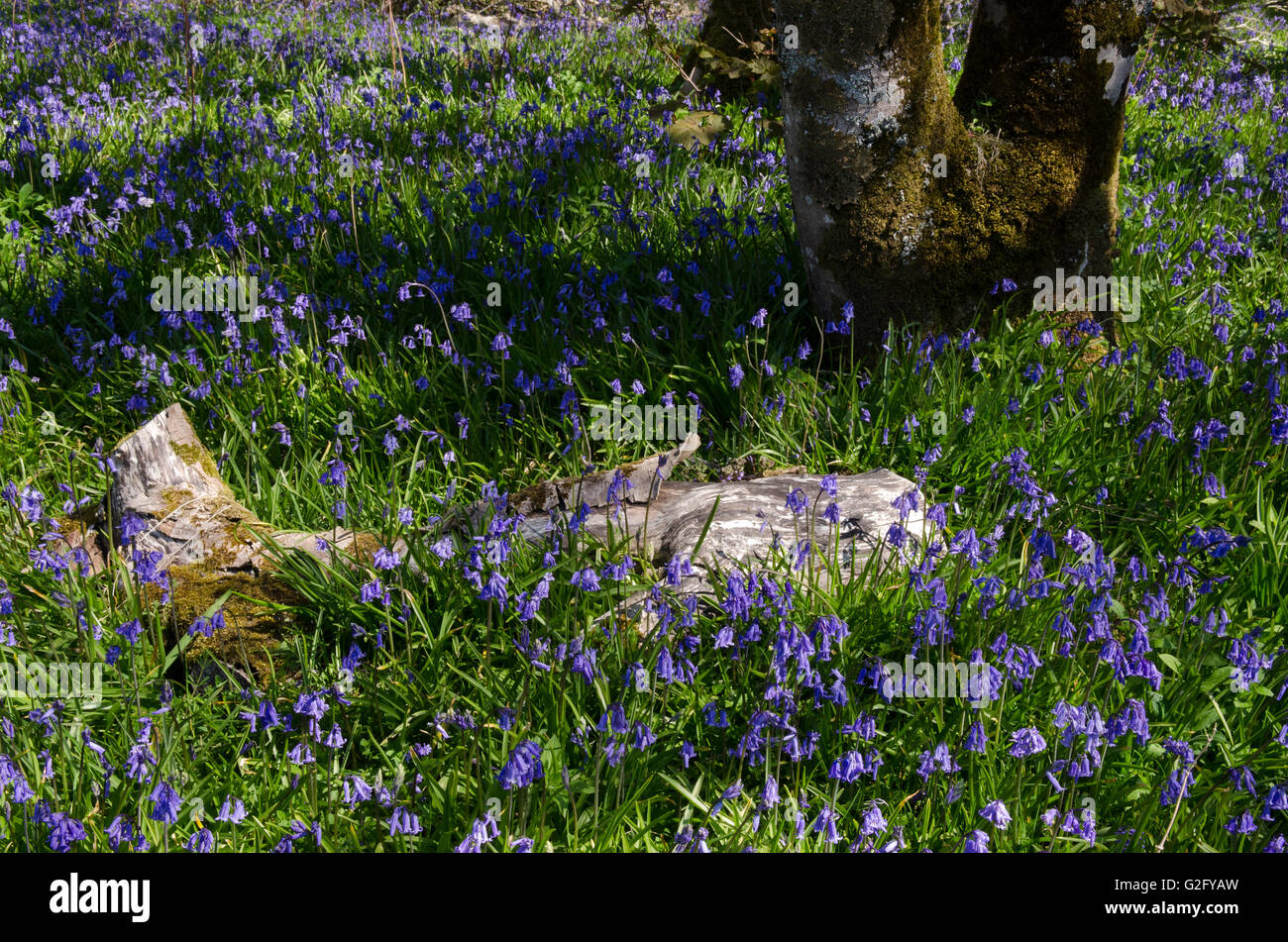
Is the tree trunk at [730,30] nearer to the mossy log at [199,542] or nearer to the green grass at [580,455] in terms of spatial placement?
the green grass at [580,455]

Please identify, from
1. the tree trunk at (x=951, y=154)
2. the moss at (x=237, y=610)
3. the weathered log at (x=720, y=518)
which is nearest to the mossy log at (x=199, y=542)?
the moss at (x=237, y=610)

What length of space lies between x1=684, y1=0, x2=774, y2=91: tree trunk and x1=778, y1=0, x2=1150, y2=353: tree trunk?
3.52 meters

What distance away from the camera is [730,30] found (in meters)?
7.86

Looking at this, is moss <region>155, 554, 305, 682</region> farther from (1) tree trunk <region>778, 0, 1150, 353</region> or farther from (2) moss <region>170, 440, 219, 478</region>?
(1) tree trunk <region>778, 0, 1150, 353</region>

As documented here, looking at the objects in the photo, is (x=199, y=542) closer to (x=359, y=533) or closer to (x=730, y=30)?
(x=359, y=533)

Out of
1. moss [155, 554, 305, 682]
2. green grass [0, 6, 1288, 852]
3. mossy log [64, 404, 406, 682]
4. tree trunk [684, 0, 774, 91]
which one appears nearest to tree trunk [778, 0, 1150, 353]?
green grass [0, 6, 1288, 852]

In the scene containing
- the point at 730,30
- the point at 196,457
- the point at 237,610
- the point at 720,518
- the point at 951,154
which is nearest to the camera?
the point at 237,610

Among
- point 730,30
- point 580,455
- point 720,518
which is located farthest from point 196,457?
point 730,30

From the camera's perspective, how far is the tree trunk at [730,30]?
7.68m

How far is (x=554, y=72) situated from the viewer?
862cm

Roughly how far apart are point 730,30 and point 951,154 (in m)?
4.24

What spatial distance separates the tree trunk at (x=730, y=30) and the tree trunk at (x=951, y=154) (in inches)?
139

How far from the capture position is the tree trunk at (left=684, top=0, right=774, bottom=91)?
768cm
